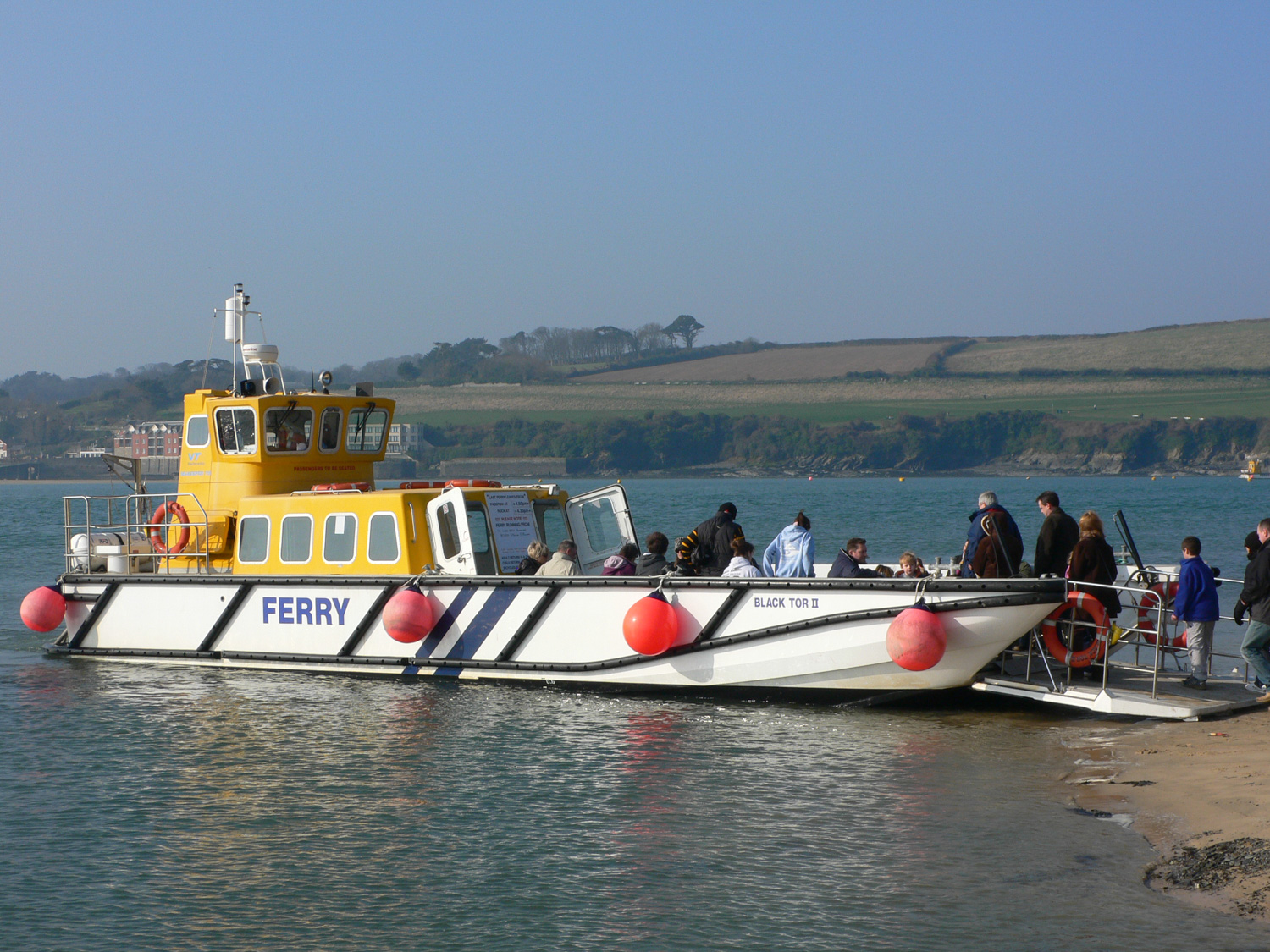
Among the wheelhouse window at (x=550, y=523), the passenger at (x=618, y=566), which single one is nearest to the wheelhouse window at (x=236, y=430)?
the wheelhouse window at (x=550, y=523)

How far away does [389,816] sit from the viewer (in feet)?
27.3

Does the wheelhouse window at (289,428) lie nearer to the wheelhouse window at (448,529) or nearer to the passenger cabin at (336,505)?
the passenger cabin at (336,505)

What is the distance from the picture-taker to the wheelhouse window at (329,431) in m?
14.0

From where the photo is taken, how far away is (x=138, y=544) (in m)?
14.5

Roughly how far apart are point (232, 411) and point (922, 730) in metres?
8.09

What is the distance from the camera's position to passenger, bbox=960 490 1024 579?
35.2 ft

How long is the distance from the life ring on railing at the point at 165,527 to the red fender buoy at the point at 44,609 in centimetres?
116

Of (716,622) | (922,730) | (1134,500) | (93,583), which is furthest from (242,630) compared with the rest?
(1134,500)

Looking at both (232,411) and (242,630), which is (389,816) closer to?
(242,630)

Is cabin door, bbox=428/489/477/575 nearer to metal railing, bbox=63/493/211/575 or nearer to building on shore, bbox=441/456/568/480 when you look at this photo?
metal railing, bbox=63/493/211/575

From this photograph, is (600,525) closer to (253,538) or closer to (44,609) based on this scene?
(253,538)

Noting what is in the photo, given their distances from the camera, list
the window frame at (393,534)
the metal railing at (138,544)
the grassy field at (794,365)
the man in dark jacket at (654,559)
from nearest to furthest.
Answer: the man in dark jacket at (654,559) < the window frame at (393,534) < the metal railing at (138,544) < the grassy field at (794,365)

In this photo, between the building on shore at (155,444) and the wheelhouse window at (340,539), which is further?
the building on shore at (155,444)

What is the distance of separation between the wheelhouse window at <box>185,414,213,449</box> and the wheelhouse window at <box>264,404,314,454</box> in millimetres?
823
